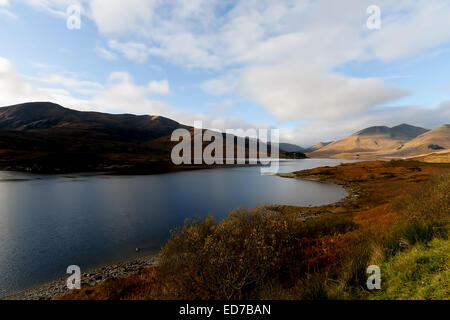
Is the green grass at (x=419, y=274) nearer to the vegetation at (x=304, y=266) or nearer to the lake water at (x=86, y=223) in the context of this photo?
the vegetation at (x=304, y=266)

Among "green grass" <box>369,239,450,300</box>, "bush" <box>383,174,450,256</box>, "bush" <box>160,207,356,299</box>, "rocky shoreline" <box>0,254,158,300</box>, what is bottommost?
"rocky shoreline" <box>0,254,158,300</box>

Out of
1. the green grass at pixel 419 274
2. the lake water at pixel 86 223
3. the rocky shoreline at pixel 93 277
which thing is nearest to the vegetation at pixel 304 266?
the green grass at pixel 419 274

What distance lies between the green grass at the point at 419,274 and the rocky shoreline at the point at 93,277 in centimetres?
1375

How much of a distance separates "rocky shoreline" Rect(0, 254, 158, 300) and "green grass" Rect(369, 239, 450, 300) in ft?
45.1

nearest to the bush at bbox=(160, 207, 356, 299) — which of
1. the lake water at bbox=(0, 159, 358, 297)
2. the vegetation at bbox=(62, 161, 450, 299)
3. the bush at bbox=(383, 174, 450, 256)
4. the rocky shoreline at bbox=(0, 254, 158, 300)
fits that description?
the vegetation at bbox=(62, 161, 450, 299)

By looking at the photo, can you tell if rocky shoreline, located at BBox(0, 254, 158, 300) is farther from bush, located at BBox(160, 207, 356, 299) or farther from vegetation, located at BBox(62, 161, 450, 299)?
bush, located at BBox(160, 207, 356, 299)

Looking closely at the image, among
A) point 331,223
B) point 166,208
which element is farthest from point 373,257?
point 166,208

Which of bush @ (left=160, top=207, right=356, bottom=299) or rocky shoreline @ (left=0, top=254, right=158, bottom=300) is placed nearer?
bush @ (left=160, top=207, right=356, bottom=299)

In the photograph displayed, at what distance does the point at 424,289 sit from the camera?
16.7 ft

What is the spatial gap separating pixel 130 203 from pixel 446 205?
3554cm

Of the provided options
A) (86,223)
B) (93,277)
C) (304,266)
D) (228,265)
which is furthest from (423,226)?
(86,223)

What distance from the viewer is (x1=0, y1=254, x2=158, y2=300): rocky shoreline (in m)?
11.4

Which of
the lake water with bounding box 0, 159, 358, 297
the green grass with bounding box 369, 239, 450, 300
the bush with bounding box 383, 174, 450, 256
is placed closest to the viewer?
the green grass with bounding box 369, 239, 450, 300

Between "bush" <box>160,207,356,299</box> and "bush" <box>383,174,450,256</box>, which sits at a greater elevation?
"bush" <box>383,174,450,256</box>
